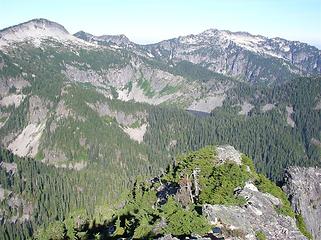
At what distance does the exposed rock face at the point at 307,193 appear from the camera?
148 m

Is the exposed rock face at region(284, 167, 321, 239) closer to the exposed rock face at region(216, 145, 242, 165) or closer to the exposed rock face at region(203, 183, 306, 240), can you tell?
the exposed rock face at region(216, 145, 242, 165)

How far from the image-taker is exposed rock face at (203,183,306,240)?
316 feet

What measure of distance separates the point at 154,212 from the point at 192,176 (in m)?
27.4

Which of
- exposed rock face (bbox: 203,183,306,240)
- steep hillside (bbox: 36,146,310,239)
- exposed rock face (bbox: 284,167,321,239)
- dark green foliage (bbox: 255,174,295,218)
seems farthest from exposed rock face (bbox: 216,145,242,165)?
exposed rock face (bbox: 203,183,306,240)

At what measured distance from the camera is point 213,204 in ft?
354

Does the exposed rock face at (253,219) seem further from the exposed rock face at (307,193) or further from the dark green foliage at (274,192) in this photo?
the exposed rock face at (307,193)

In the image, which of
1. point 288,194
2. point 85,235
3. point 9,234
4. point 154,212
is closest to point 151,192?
point 85,235

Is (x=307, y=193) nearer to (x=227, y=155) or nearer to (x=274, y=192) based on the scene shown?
(x=227, y=155)

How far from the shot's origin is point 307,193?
506 ft

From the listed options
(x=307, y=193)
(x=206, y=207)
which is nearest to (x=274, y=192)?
(x=307, y=193)

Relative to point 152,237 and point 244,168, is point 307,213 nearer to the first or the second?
point 244,168

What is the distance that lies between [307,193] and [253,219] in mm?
57920

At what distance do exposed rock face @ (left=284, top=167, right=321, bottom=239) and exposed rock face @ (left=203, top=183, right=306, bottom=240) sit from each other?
37886 mm

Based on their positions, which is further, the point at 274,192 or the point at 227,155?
the point at 227,155
